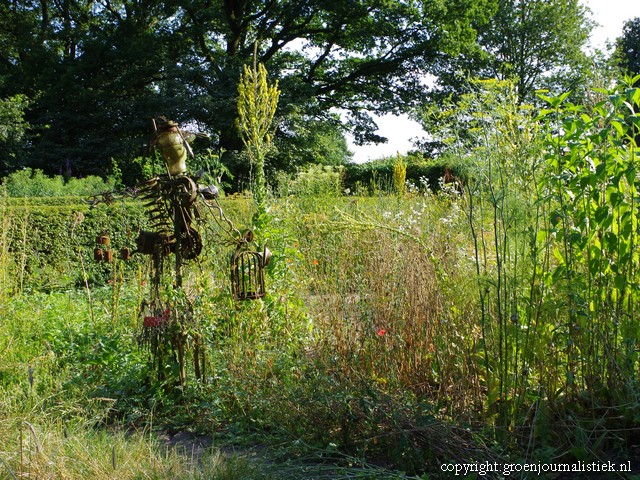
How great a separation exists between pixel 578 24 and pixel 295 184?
71.9ft

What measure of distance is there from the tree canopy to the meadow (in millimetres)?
14960

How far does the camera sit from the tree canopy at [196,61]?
19.2 m

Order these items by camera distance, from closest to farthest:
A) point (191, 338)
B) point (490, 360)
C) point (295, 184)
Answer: point (490, 360)
point (191, 338)
point (295, 184)

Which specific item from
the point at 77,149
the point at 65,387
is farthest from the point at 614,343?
the point at 77,149

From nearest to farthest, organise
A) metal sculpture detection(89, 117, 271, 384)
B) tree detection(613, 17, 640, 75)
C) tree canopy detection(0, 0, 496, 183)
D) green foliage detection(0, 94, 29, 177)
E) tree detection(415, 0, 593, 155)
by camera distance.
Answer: metal sculpture detection(89, 117, 271, 384) < green foliage detection(0, 94, 29, 177) < tree canopy detection(0, 0, 496, 183) < tree detection(415, 0, 593, 155) < tree detection(613, 17, 640, 75)

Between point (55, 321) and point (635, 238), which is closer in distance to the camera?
point (635, 238)

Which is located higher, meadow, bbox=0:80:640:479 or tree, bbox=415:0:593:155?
tree, bbox=415:0:593:155

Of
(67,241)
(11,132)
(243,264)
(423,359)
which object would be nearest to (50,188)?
(67,241)

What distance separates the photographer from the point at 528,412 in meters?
2.71

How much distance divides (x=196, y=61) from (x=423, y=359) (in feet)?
60.7

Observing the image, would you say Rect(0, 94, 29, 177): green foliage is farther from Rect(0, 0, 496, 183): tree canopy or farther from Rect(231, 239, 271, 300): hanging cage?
Rect(231, 239, 271, 300): hanging cage

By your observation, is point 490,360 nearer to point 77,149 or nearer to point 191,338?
point 191,338

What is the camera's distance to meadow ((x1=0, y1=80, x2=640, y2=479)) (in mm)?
2643

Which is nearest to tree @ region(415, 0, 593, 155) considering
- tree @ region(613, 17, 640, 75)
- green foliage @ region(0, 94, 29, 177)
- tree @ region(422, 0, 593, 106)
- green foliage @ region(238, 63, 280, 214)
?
tree @ region(422, 0, 593, 106)
